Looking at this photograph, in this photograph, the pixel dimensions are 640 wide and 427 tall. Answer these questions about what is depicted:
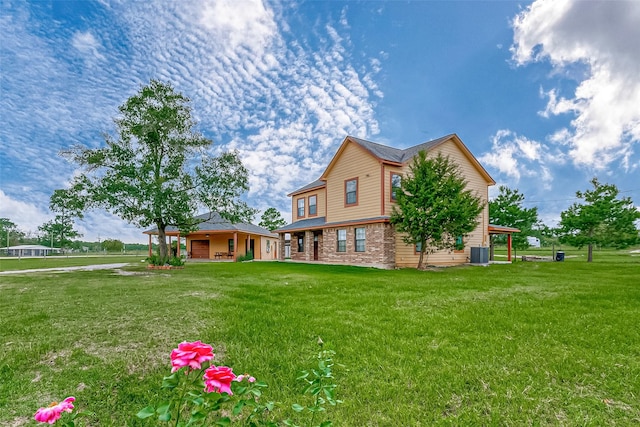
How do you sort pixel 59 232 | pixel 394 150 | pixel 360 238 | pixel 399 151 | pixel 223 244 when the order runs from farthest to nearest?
pixel 59 232 < pixel 223 244 < pixel 399 151 < pixel 394 150 < pixel 360 238

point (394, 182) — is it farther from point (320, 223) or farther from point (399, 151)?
point (320, 223)

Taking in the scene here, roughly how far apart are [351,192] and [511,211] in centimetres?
1653

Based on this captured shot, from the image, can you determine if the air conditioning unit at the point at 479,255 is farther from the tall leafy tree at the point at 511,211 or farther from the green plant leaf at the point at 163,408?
the green plant leaf at the point at 163,408

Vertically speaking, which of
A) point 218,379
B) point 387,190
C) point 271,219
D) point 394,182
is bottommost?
point 218,379

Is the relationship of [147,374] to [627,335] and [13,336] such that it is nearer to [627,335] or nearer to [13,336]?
[13,336]

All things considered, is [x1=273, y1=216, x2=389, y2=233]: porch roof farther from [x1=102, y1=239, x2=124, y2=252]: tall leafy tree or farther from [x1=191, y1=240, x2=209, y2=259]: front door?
[x1=102, y1=239, x2=124, y2=252]: tall leafy tree

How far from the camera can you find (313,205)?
22.6m

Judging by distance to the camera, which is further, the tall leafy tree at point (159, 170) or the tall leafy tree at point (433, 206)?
the tall leafy tree at point (433, 206)

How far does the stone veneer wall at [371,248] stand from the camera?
50.6 feet

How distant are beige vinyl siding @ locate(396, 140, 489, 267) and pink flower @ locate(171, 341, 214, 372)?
15.2 metres

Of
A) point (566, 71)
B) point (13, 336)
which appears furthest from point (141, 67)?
point (566, 71)

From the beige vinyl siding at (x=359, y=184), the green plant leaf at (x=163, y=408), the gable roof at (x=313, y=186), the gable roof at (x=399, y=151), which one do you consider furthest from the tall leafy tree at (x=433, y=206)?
the green plant leaf at (x=163, y=408)

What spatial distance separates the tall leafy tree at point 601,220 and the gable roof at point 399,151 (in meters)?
10.0

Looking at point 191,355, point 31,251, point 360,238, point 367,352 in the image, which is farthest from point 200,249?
point 31,251
